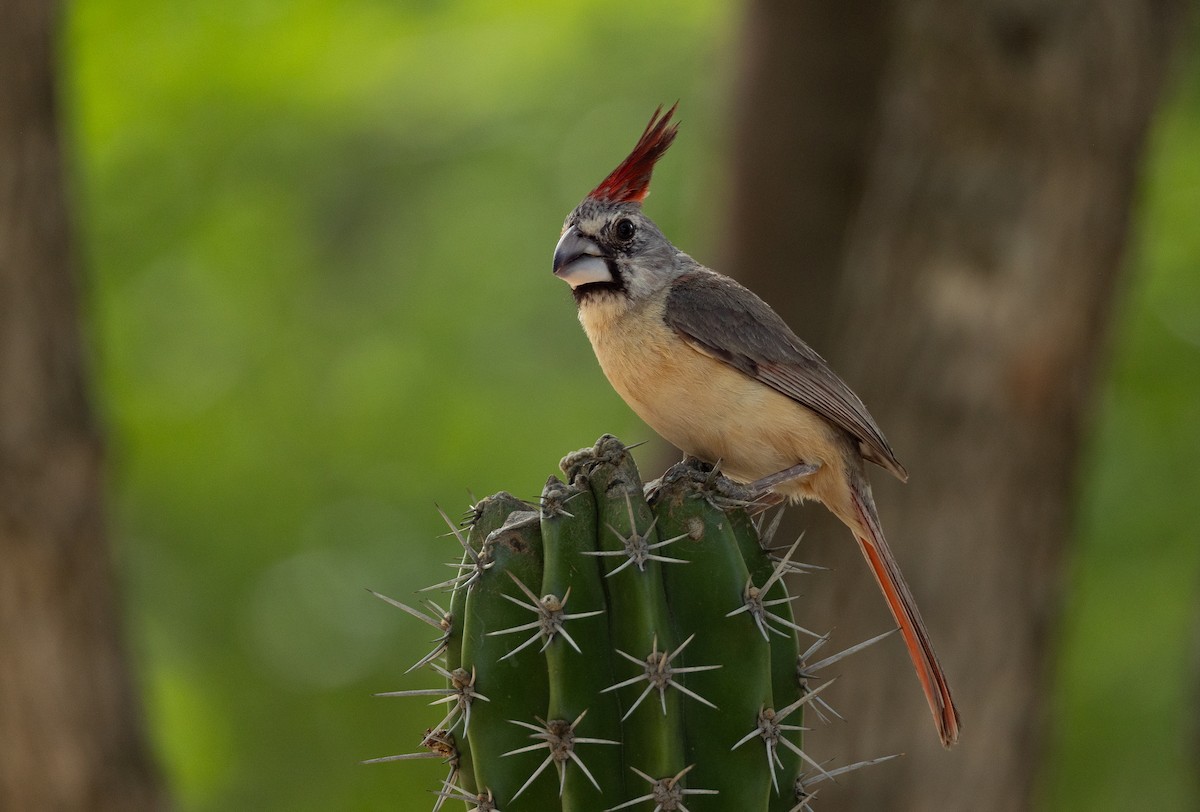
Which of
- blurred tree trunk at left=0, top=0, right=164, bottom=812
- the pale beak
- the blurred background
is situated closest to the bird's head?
the pale beak

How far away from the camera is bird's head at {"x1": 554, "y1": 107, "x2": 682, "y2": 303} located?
13.1 feet

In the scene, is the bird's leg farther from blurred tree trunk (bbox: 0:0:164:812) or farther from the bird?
blurred tree trunk (bbox: 0:0:164:812)

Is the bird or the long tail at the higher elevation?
the bird

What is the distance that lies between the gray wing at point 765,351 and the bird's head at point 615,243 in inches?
4.8

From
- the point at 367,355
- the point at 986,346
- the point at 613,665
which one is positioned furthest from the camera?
the point at 367,355

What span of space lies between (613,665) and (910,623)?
134 cm

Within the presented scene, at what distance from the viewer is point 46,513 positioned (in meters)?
5.28

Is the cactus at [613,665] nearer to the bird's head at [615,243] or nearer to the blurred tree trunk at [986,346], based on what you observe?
the bird's head at [615,243]

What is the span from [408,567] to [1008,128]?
650cm

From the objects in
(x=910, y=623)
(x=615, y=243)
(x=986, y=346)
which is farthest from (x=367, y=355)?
(x=910, y=623)

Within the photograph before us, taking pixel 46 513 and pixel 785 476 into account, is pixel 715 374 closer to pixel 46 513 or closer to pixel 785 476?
pixel 785 476

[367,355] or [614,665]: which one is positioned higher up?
[614,665]

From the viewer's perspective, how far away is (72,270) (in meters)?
5.59

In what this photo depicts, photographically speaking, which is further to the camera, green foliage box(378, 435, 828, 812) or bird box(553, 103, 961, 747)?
bird box(553, 103, 961, 747)
